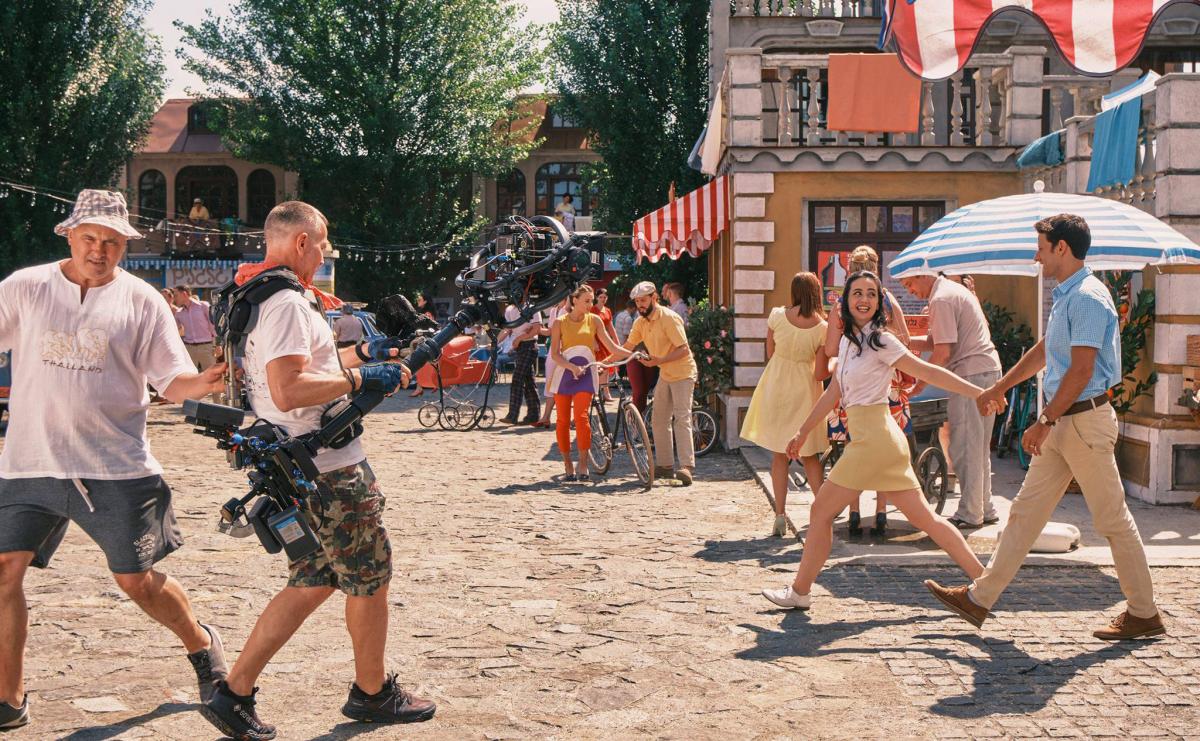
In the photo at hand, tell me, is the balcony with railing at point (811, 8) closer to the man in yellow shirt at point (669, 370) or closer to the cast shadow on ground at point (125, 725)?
the man in yellow shirt at point (669, 370)

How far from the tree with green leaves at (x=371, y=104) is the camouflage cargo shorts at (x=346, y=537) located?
114ft

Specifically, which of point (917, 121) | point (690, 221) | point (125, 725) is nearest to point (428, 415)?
point (690, 221)

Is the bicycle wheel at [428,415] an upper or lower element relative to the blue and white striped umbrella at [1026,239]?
lower

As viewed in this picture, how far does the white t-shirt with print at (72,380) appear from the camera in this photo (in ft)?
16.0

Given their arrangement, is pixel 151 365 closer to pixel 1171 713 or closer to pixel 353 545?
pixel 353 545

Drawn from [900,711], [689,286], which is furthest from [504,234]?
[689,286]

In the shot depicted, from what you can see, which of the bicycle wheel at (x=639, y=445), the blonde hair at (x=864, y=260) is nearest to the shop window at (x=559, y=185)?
the bicycle wheel at (x=639, y=445)

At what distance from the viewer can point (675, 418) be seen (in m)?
12.5

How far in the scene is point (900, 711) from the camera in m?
5.20

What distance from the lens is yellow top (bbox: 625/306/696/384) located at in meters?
12.2

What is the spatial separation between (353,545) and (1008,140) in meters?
12.6

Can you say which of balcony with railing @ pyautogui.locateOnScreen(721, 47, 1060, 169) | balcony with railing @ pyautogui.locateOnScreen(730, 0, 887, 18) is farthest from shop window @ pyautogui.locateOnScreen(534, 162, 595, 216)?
balcony with railing @ pyautogui.locateOnScreen(721, 47, 1060, 169)

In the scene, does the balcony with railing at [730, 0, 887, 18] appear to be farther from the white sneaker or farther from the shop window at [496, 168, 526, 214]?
the shop window at [496, 168, 526, 214]

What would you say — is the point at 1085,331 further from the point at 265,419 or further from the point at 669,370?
the point at 669,370
